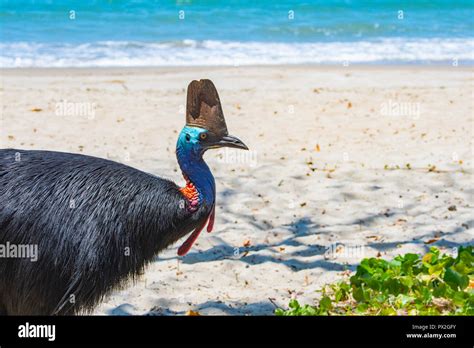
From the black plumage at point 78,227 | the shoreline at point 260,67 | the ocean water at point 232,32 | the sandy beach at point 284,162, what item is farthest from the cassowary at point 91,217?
the ocean water at point 232,32

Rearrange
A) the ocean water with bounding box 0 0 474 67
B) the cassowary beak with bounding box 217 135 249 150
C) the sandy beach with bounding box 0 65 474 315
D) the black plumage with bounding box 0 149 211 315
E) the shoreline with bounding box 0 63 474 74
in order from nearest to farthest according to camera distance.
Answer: the black plumage with bounding box 0 149 211 315
the cassowary beak with bounding box 217 135 249 150
the sandy beach with bounding box 0 65 474 315
the shoreline with bounding box 0 63 474 74
the ocean water with bounding box 0 0 474 67

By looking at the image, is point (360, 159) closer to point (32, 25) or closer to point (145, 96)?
point (145, 96)

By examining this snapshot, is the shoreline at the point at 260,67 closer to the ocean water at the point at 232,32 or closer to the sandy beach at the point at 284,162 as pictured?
the ocean water at the point at 232,32

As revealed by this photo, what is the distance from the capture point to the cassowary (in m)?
3.88

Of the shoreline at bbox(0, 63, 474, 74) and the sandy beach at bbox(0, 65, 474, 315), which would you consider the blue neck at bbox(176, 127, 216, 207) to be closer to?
the sandy beach at bbox(0, 65, 474, 315)

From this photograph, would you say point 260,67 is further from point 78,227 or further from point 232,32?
point 78,227

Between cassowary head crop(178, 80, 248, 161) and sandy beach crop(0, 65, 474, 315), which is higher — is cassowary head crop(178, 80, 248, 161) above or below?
above

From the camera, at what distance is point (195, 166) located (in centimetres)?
407

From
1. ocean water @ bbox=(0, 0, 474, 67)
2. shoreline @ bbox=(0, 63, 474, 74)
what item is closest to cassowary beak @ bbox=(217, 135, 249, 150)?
shoreline @ bbox=(0, 63, 474, 74)

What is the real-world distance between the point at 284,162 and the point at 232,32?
49.5ft

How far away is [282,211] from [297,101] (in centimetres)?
445

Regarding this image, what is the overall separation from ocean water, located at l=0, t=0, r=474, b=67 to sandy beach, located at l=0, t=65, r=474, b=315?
3.72 m

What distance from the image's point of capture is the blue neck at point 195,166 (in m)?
4.06

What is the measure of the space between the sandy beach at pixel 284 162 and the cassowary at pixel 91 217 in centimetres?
56
